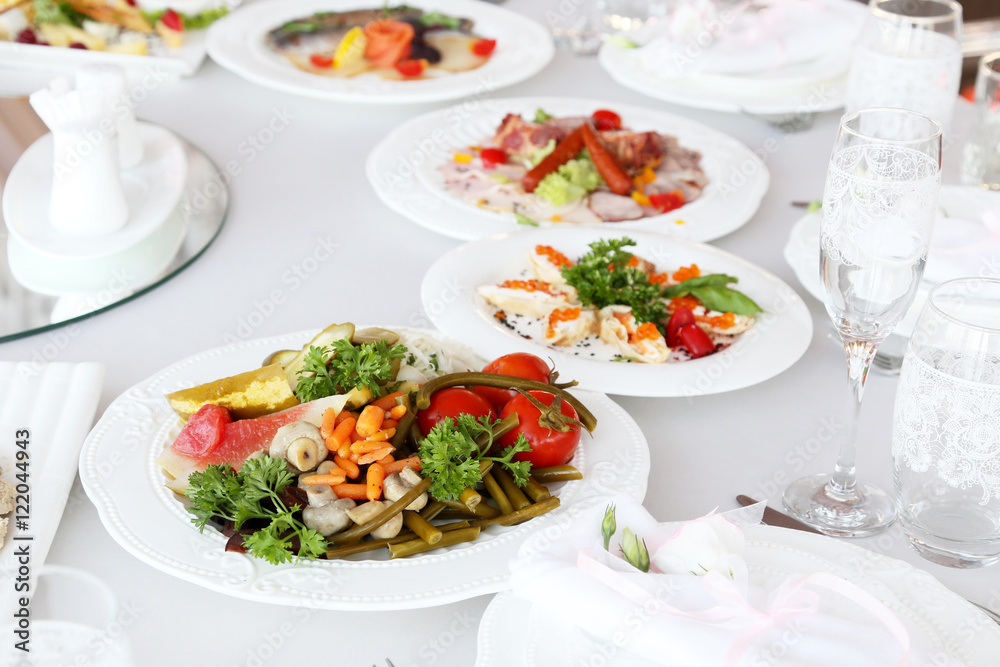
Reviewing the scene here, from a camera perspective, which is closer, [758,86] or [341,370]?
[341,370]

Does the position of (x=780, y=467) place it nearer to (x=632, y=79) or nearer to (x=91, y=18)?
(x=632, y=79)

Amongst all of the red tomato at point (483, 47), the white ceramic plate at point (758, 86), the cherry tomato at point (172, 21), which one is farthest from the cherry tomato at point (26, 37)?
the white ceramic plate at point (758, 86)

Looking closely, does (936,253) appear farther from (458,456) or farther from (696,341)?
(458,456)

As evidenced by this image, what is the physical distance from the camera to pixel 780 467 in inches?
57.2

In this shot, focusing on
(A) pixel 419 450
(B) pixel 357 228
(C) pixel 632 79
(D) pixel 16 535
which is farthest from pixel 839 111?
(D) pixel 16 535

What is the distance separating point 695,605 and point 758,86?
2.09 m

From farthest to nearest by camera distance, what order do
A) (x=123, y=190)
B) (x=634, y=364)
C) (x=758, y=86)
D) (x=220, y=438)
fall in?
(x=758, y=86) → (x=123, y=190) → (x=634, y=364) → (x=220, y=438)

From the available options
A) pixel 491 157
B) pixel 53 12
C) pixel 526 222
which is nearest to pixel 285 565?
pixel 526 222

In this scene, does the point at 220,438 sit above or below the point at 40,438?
above

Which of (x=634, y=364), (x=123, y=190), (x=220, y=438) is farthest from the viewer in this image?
(x=123, y=190)

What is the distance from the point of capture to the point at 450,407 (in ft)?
4.22

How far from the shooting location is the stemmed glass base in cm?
129

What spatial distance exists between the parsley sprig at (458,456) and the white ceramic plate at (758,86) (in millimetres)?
1696

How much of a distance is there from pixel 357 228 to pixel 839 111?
1.63m
